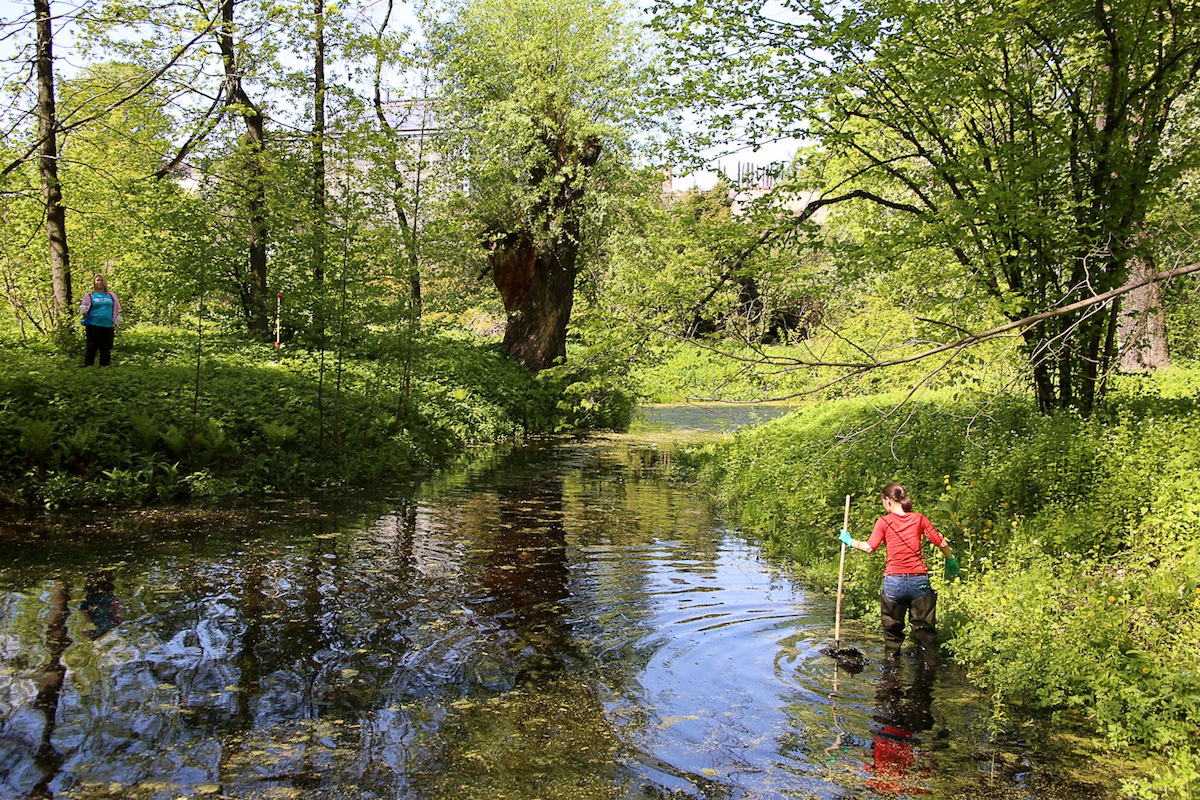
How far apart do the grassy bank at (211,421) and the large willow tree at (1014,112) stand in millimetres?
8306

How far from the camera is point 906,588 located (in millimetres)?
7203

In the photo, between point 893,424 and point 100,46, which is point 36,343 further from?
point 893,424

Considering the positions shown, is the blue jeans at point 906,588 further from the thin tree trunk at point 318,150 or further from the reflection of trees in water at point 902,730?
the thin tree trunk at point 318,150

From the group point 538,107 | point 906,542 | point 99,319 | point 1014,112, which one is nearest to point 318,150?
point 99,319

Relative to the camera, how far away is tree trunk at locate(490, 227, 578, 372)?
83.8 feet

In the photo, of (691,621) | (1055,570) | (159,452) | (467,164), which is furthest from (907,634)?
(467,164)

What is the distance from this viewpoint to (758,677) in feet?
22.4

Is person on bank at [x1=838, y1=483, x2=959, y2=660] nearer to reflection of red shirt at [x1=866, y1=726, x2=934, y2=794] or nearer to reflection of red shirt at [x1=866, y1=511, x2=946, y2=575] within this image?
reflection of red shirt at [x1=866, y1=511, x2=946, y2=575]

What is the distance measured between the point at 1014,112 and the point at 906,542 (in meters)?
5.89

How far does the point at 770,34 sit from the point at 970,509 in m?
5.73

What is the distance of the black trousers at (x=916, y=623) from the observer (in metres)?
7.16

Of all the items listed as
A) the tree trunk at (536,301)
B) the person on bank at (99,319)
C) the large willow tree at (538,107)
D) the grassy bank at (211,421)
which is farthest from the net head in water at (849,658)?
the tree trunk at (536,301)

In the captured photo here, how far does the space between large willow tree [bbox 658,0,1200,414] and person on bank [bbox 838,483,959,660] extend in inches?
107

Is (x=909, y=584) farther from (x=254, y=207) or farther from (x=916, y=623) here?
(x=254, y=207)
